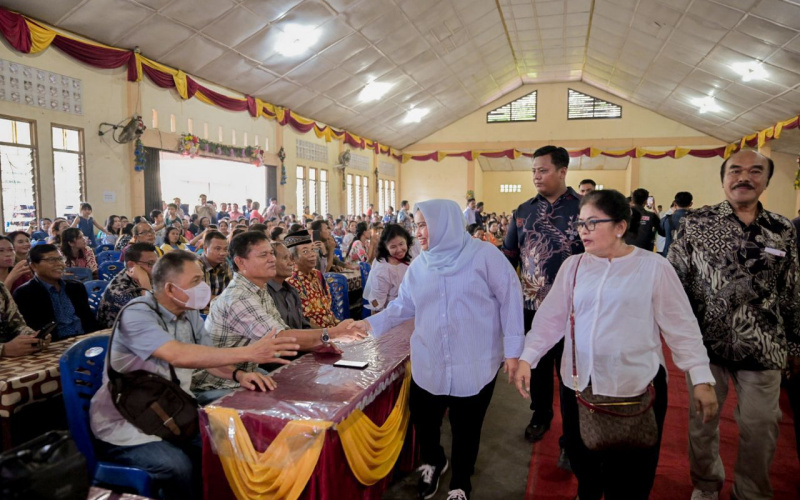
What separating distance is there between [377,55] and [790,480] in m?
11.7

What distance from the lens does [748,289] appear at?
215cm

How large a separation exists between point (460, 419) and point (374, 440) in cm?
40

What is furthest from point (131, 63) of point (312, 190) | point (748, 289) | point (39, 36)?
point (748, 289)

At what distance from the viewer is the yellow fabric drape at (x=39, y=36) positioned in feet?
22.4

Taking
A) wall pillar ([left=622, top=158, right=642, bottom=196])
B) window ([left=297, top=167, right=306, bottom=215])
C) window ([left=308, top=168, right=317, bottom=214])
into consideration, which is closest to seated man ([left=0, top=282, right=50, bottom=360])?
window ([left=297, top=167, right=306, bottom=215])

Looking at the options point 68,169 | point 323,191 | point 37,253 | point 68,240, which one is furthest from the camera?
point 323,191

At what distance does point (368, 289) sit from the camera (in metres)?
4.07

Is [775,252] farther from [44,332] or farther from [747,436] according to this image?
[44,332]

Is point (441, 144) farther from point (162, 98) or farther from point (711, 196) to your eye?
point (162, 98)

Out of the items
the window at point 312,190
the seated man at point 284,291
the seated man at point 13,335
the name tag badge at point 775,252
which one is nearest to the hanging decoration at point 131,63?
the window at point 312,190

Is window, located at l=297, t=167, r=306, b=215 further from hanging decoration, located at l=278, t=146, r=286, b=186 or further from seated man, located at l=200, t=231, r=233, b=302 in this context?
seated man, located at l=200, t=231, r=233, b=302

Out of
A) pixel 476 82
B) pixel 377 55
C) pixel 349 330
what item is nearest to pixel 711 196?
pixel 476 82

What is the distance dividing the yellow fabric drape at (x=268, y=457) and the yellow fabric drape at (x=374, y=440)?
0.52ft

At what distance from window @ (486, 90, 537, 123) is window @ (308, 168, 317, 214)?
955 cm
